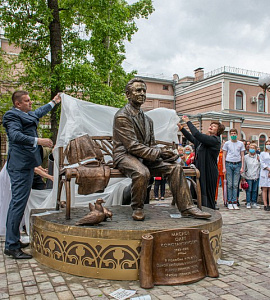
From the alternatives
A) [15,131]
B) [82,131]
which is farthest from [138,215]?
[82,131]

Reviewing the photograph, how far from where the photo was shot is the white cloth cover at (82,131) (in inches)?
197

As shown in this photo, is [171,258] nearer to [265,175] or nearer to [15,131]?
[15,131]

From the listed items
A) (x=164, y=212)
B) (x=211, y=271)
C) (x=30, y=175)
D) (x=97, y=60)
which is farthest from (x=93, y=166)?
(x=97, y=60)

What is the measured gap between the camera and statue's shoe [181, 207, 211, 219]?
3807 millimetres

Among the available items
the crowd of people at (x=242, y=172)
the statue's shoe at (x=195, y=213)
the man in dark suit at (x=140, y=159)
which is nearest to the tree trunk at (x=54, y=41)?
the crowd of people at (x=242, y=172)

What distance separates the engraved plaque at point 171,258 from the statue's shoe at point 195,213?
0.45m

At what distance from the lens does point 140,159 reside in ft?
14.1

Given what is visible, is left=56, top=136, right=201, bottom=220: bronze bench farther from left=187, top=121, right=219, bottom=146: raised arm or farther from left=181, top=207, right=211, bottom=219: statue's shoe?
left=187, top=121, right=219, bottom=146: raised arm

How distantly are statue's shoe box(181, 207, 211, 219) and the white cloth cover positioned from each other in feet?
6.77

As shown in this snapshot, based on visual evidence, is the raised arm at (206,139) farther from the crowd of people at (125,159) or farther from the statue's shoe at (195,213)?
the statue's shoe at (195,213)

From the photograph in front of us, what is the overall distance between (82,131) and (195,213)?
2.43m

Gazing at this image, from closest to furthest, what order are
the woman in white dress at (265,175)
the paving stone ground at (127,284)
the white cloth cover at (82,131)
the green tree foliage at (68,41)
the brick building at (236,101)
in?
the paving stone ground at (127,284) < the white cloth cover at (82,131) < the woman in white dress at (265,175) < the green tree foliage at (68,41) < the brick building at (236,101)

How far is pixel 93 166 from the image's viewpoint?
13.6 ft

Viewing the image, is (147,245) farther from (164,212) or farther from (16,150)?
(16,150)
